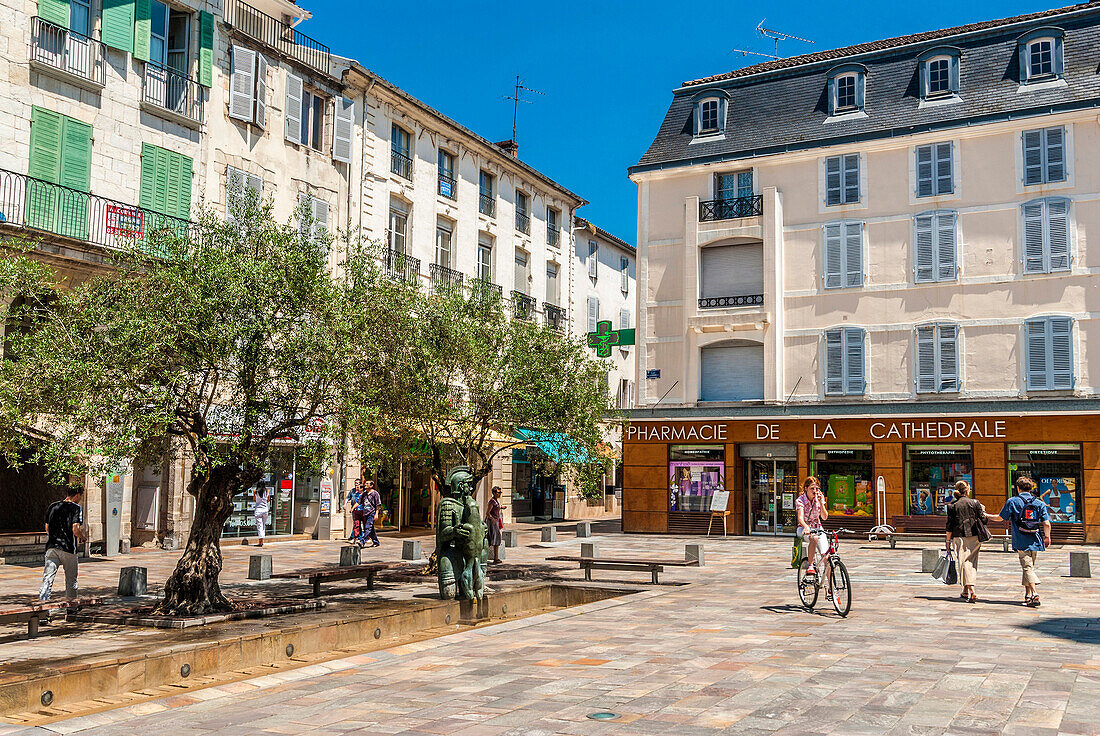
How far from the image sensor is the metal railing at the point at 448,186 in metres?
32.5

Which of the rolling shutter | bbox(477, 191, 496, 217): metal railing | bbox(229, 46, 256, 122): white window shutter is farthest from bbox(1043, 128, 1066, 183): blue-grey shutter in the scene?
bbox(229, 46, 256, 122): white window shutter

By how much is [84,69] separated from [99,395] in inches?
501

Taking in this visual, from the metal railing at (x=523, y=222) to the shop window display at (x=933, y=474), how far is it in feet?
53.9

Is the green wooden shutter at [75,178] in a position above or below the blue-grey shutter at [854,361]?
above

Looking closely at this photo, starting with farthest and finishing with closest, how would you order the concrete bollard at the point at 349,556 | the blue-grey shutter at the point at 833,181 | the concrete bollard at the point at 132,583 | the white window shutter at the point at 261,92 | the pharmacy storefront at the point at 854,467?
the blue-grey shutter at the point at 833,181, the pharmacy storefront at the point at 854,467, the white window shutter at the point at 261,92, the concrete bollard at the point at 349,556, the concrete bollard at the point at 132,583

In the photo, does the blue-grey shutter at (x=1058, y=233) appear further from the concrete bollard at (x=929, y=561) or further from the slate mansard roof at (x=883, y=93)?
the concrete bollard at (x=929, y=561)

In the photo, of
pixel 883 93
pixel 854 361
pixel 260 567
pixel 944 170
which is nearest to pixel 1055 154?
pixel 944 170

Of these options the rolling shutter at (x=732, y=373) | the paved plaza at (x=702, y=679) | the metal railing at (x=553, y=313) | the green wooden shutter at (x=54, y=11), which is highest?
the green wooden shutter at (x=54, y=11)

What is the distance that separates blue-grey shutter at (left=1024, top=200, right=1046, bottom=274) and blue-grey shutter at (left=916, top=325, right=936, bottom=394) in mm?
2921

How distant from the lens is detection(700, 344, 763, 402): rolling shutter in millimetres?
29422

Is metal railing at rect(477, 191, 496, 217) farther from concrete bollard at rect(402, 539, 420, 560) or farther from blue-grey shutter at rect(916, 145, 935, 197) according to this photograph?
concrete bollard at rect(402, 539, 420, 560)

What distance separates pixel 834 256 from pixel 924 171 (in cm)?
335

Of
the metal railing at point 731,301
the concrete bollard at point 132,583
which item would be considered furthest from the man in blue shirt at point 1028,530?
the metal railing at point 731,301

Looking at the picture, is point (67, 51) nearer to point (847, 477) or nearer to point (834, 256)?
point (834, 256)
